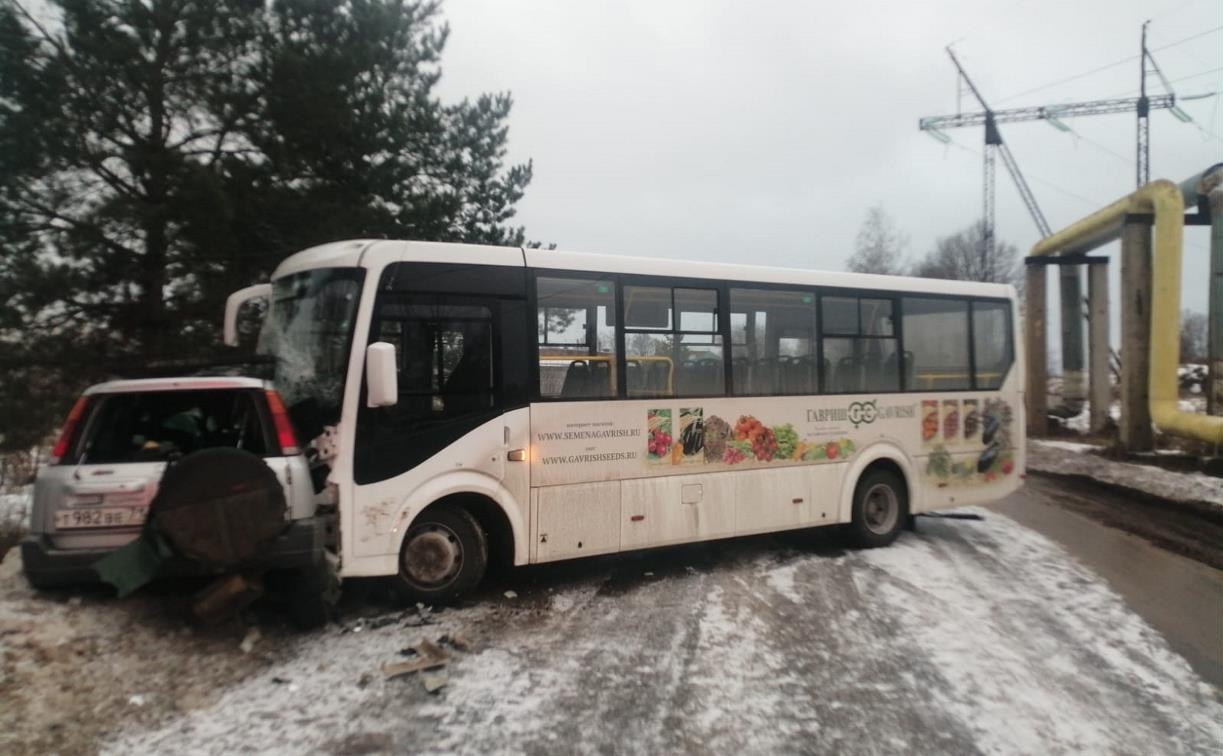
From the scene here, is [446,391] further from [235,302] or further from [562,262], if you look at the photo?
[235,302]

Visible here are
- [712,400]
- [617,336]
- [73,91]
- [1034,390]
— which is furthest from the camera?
[1034,390]

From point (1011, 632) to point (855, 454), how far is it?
2.86m

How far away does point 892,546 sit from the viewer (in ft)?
29.7

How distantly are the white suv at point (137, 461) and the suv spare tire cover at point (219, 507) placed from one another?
0.46 ft

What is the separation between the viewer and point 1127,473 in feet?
49.4

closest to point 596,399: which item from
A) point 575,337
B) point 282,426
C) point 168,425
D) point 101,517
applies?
point 575,337

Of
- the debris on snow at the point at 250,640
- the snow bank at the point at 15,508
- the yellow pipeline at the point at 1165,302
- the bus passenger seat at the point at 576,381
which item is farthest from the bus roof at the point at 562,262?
the yellow pipeline at the point at 1165,302

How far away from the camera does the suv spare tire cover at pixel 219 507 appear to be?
4859 millimetres

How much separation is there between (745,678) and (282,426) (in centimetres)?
356

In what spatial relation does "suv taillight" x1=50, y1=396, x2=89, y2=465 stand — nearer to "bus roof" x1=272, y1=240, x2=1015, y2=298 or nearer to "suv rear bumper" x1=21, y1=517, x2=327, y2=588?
"suv rear bumper" x1=21, y1=517, x2=327, y2=588

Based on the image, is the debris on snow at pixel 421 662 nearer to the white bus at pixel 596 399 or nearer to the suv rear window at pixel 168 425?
the white bus at pixel 596 399

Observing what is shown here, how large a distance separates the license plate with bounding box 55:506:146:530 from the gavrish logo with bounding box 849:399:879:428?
673 centimetres

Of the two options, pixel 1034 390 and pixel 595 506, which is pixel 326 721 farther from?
pixel 1034 390

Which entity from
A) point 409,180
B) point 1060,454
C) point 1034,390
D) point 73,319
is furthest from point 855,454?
point 1034,390
